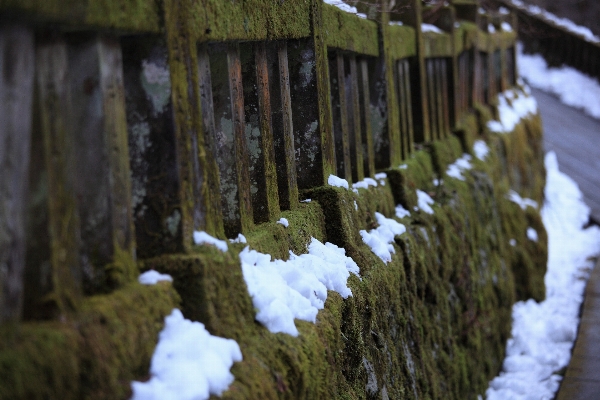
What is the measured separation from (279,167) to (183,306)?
1443 millimetres

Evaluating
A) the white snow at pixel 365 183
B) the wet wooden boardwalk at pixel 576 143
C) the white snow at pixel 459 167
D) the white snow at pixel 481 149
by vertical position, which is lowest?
the wet wooden boardwalk at pixel 576 143

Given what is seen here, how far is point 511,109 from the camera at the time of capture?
15695mm

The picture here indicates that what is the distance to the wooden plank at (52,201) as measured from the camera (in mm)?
2215

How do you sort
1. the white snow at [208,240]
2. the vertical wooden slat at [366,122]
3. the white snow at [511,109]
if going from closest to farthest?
the white snow at [208,240] < the vertical wooden slat at [366,122] < the white snow at [511,109]

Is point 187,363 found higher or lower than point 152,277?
lower

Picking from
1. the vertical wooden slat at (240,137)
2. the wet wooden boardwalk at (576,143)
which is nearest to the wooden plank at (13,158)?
the vertical wooden slat at (240,137)

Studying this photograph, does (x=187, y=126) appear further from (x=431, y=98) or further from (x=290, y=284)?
(x=431, y=98)

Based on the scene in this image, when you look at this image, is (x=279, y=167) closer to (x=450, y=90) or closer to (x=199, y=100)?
(x=199, y=100)

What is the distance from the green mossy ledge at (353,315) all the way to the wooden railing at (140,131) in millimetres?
125

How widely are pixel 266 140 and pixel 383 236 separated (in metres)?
1.70

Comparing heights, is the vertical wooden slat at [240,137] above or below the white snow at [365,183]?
above

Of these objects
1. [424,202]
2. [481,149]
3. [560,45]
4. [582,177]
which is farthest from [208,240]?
[560,45]

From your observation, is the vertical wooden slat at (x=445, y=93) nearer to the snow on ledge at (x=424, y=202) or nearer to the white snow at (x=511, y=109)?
the white snow at (x=511, y=109)

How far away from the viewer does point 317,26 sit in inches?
179
